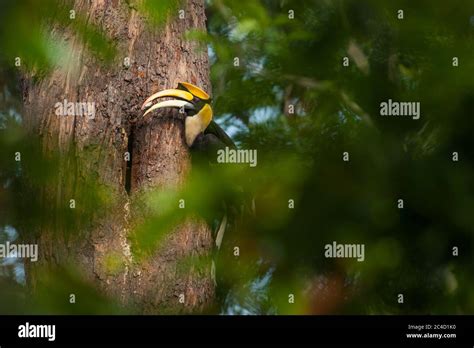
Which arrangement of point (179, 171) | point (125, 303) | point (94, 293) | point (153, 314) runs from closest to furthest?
point (94, 293)
point (153, 314)
point (125, 303)
point (179, 171)

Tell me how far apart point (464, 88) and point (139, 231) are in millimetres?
298

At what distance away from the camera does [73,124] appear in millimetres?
2045

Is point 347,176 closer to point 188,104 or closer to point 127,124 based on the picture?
point 188,104

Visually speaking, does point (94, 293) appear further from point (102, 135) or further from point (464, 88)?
point (102, 135)

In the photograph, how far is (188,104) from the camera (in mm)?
2084

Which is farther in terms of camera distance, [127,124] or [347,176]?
[127,124]

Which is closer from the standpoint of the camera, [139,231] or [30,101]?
[139,231]

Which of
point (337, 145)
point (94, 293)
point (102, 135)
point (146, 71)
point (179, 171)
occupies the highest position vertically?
→ point (146, 71)

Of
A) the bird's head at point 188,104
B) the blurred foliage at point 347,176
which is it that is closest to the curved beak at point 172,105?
the bird's head at point 188,104

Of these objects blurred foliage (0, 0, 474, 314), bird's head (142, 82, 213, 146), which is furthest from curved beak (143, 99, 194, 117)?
blurred foliage (0, 0, 474, 314)

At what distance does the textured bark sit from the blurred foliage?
0.97 meters

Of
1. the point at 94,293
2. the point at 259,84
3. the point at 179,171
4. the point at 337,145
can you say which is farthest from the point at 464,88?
the point at 179,171

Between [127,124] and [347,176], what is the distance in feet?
5.48

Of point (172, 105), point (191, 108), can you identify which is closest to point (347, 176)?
point (191, 108)
